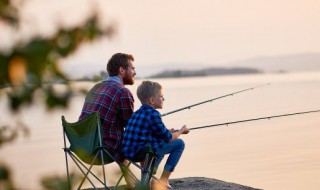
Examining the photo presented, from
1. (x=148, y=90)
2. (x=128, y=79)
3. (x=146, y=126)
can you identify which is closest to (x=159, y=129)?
(x=146, y=126)

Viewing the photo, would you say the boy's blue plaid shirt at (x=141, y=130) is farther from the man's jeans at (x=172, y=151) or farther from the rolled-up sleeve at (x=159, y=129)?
the man's jeans at (x=172, y=151)

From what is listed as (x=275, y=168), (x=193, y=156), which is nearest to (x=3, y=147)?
(x=275, y=168)

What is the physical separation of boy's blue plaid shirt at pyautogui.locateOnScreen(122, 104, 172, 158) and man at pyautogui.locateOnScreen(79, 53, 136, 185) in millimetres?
86

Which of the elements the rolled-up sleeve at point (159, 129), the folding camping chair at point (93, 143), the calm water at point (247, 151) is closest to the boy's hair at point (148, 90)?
the rolled-up sleeve at point (159, 129)

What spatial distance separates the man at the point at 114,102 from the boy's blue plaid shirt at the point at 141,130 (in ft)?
0.28

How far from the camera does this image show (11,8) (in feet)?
4.07

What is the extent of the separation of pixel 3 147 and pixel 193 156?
28.1 ft

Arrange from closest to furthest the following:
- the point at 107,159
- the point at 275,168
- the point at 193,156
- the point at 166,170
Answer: the point at 107,159, the point at 166,170, the point at 275,168, the point at 193,156

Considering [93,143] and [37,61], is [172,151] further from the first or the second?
[37,61]

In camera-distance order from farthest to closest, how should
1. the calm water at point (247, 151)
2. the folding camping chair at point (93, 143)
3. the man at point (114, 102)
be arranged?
the calm water at point (247, 151) → the man at point (114, 102) → the folding camping chair at point (93, 143)

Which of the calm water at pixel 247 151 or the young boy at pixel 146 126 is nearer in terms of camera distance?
the young boy at pixel 146 126

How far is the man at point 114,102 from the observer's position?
14.3 ft

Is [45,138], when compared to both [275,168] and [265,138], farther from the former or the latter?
[275,168]

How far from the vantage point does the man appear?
4.36m
